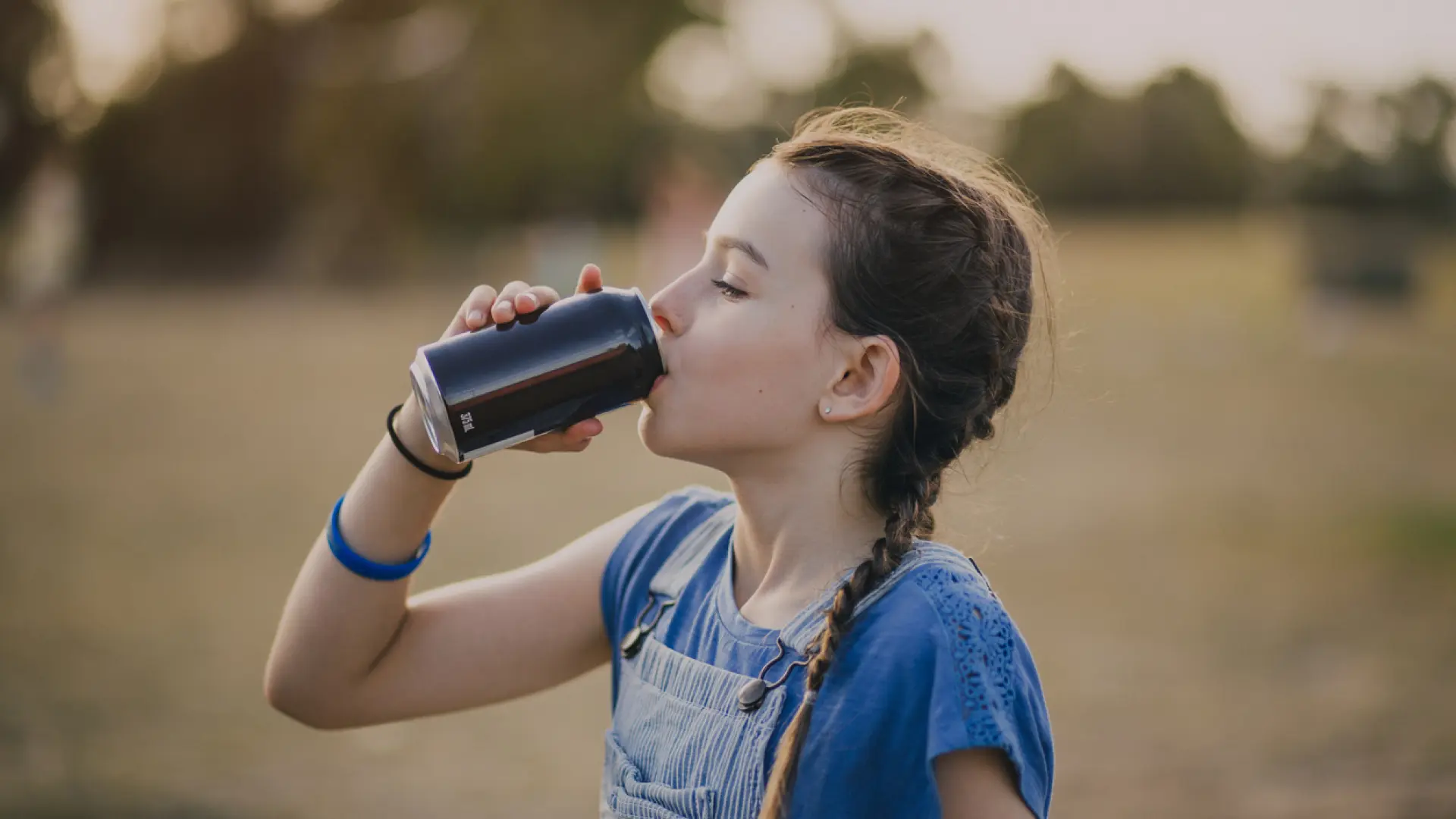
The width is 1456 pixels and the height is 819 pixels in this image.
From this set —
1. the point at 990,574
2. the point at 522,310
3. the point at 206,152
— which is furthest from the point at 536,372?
the point at 206,152

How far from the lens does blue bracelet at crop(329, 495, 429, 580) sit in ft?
6.28

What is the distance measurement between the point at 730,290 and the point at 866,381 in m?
0.24

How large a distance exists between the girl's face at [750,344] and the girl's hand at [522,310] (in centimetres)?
10

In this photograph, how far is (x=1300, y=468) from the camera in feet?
30.5

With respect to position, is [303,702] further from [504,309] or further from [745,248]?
[745,248]

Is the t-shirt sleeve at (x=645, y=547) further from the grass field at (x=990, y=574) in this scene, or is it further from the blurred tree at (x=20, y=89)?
the blurred tree at (x=20, y=89)

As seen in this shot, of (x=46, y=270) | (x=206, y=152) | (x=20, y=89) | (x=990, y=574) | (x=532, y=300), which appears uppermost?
(x=20, y=89)

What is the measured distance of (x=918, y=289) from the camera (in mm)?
1873

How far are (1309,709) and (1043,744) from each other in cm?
380

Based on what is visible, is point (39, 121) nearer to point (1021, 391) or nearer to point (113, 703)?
point (113, 703)

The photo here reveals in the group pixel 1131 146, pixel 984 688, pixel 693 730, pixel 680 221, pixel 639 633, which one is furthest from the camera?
pixel 1131 146

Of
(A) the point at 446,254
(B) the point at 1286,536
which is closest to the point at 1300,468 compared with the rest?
(B) the point at 1286,536

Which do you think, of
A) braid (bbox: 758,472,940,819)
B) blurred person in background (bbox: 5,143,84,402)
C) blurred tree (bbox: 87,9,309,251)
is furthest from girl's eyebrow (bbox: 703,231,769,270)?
blurred tree (bbox: 87,9,309,251)

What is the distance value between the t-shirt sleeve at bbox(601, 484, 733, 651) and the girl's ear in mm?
348
